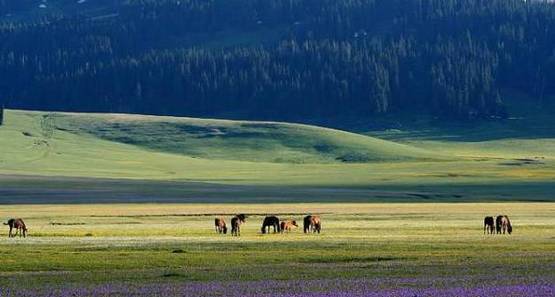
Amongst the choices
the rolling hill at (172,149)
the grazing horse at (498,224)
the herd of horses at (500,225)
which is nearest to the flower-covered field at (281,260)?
the herd of horses at (500,225)

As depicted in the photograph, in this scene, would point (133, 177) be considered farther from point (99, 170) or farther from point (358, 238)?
point (358, 238)

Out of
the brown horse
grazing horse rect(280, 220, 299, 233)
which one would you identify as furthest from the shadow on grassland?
the brown horse

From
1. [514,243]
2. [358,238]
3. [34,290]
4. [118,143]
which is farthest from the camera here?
[118,143]

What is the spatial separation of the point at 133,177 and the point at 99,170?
1279cm

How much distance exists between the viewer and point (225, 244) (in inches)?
1865

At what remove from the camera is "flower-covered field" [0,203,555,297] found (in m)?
30.7

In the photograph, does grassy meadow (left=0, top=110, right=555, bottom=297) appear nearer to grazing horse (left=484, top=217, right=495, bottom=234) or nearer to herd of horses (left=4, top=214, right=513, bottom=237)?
herd of horses (left=4, top=214, right=513, bottom=237)

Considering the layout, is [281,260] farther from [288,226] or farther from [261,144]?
[261,144]

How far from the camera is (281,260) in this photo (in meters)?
40.0

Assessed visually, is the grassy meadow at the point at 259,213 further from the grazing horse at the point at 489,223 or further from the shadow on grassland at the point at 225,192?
the grazing horse at the point at 489,223

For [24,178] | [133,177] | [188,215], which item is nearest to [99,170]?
[133,177]

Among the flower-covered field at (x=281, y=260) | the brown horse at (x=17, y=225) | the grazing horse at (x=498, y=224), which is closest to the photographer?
the flower-covered field at (x=281, y=260)

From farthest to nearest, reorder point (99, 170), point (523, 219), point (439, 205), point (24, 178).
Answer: point (99, 170) < point (24, 178) < point (439, 205) < point (523, 219)

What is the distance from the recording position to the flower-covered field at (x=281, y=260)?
101ft
